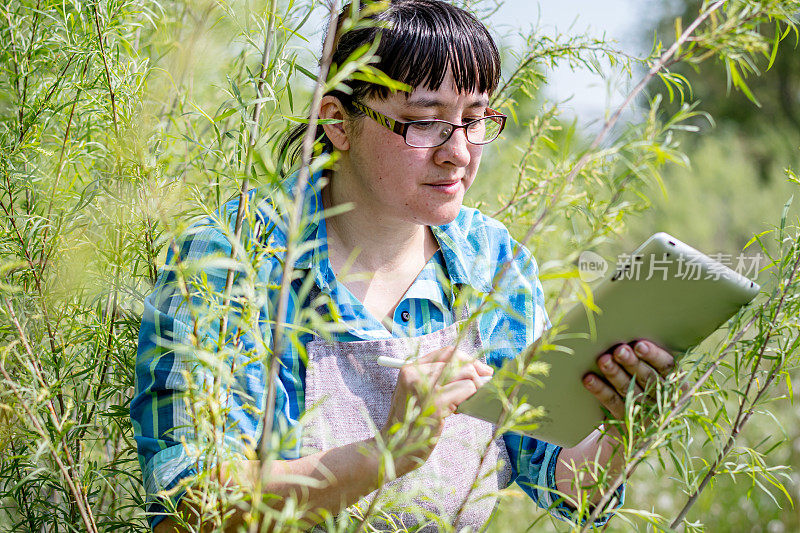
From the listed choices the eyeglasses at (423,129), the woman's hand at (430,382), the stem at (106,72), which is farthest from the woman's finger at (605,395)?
the stem at (106,72)

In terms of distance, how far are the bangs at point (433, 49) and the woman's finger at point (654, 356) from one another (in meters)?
0.60

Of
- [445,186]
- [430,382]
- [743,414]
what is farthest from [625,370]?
[445,186]

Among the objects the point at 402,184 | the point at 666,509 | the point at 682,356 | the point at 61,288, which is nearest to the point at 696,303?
the point at 682,356

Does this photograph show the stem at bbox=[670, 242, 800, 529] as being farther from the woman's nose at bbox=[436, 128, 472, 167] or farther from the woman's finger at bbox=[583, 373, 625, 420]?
the woman's nose at bbox=[436, 128, 472, 167]

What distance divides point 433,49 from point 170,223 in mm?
622

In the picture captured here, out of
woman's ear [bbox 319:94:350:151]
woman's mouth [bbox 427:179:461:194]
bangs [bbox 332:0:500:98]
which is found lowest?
woman's mouth [bbox 427:179:461:194]

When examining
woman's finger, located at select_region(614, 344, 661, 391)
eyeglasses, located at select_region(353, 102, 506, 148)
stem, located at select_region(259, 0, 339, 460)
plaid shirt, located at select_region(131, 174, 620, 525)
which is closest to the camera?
stem, located at select_region(259, 0, 339, 460)

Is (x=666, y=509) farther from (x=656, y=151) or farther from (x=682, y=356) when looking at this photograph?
(x=656, y=151)

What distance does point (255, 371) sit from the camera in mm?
1149

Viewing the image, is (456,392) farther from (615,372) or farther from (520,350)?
(520,350)

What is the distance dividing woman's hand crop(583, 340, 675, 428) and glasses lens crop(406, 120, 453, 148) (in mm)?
503

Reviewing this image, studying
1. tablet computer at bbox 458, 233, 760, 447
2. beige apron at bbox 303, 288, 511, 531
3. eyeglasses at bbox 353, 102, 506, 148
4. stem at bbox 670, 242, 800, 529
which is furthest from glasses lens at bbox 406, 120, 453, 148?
stem at bbox 670, 242, 800, 529

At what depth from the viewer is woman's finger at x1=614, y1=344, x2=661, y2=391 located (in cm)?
104

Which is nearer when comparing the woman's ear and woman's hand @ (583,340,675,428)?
woman's hand @ (583,340,675,428)
